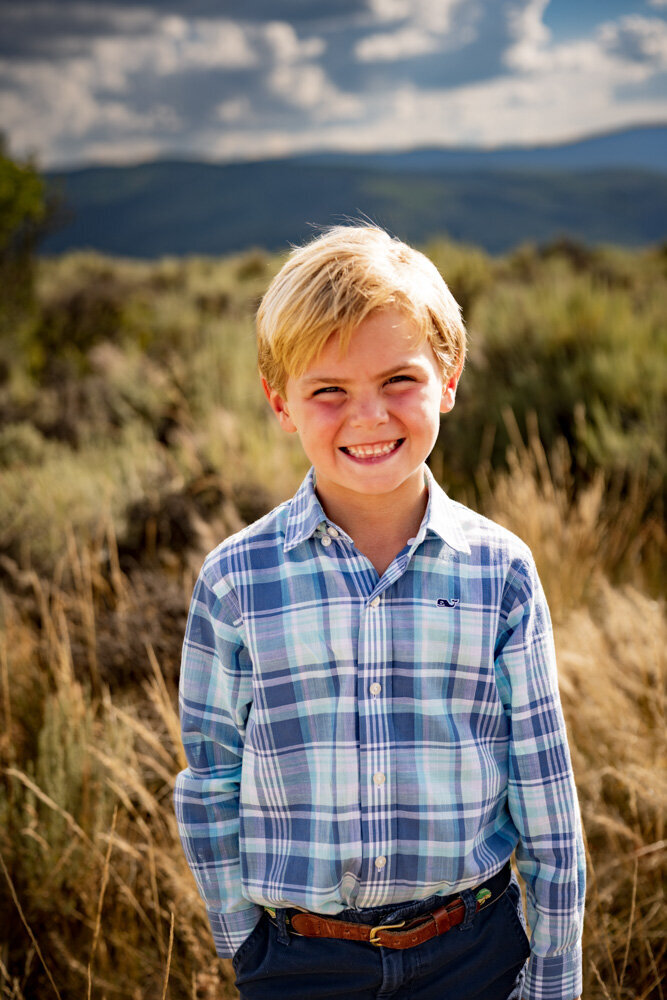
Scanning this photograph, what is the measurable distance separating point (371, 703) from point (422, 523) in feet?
1.03

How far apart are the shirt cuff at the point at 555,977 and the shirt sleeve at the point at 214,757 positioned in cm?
52

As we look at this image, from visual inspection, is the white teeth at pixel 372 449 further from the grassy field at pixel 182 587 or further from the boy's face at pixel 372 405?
the grassy field at pixel 182 587

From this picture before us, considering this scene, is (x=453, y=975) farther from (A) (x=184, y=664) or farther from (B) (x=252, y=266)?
(B) (x=252, y=266)

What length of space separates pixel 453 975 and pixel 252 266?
1985 cm

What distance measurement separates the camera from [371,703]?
1307 mm

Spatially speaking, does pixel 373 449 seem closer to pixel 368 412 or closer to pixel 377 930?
pixel 368 412

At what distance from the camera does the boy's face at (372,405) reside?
1.30 metres

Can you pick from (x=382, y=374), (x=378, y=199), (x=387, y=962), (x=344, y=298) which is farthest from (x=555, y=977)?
(x=378, y=199)

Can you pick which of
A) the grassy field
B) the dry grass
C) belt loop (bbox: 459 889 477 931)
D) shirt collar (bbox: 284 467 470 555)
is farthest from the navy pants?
shirt collar (bbox: 284 467 470 555)

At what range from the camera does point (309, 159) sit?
550 ft

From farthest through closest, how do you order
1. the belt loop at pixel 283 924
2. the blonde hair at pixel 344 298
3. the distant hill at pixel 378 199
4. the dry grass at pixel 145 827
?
the distant hill at pixel 378 199
the dry grass at pixel 145 827
the belt loop at pixel 283 924
the blonde hair at pixel 344 298

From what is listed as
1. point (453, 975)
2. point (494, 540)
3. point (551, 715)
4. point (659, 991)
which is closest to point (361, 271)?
point (494, 540)

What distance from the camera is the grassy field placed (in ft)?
7.23

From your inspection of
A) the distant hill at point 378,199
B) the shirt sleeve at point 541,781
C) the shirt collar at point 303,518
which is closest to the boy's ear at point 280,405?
the shirt collar at point 303,518
